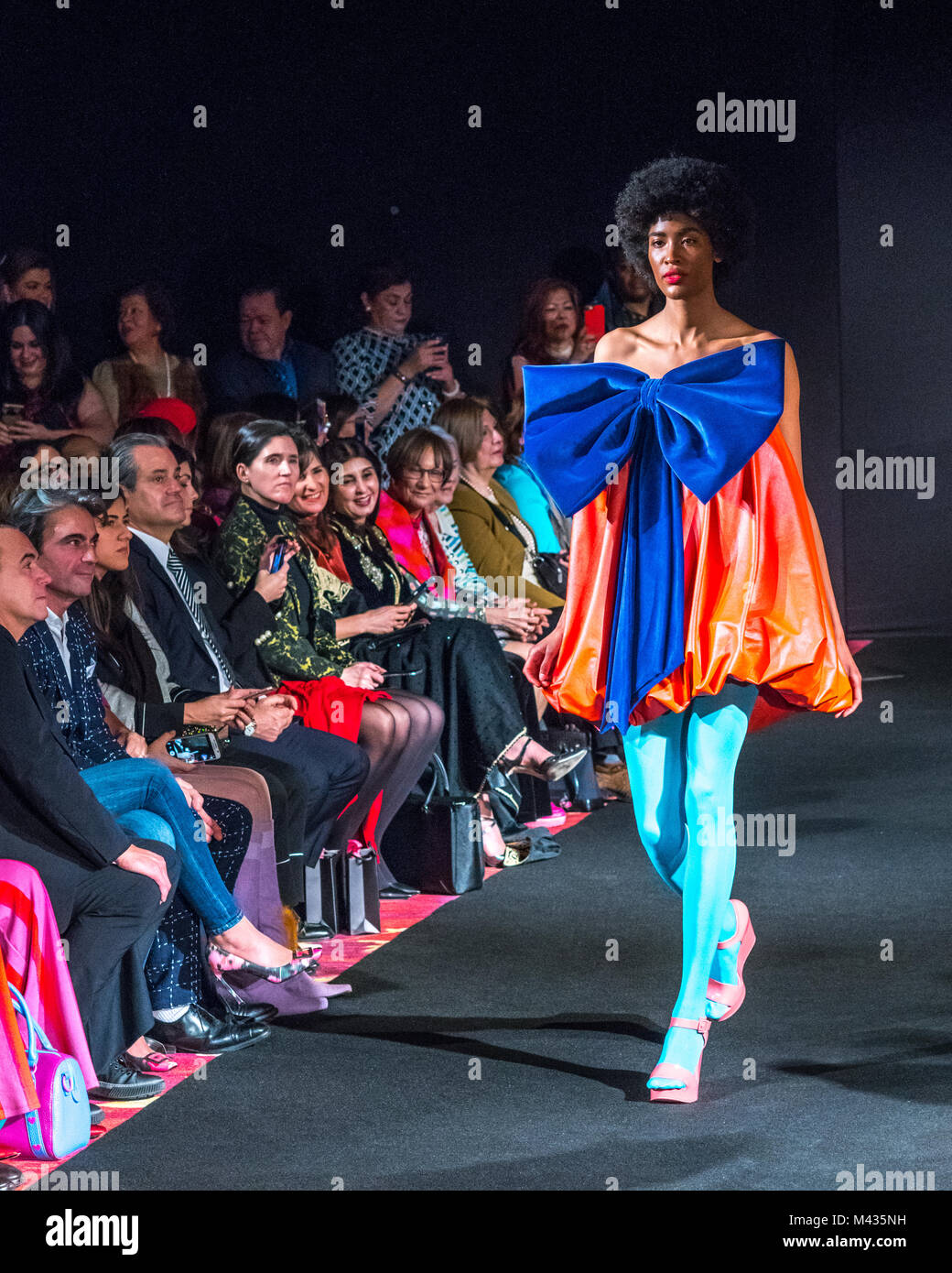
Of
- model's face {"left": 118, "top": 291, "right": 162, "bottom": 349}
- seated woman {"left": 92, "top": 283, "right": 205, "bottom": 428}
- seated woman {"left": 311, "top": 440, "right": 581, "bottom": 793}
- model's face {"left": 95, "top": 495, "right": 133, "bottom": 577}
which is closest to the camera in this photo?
model's face {"left": 95, "top": 495, "right": 133, "bottom": 577}

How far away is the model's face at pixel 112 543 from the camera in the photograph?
364cm

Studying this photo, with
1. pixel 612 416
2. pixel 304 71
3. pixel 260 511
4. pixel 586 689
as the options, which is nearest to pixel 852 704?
pixel 586 689

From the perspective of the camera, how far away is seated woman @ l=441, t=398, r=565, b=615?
18.3ft

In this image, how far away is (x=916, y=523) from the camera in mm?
10500

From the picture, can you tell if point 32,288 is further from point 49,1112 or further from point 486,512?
point 49,1112

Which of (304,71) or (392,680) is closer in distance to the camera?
(392,680)

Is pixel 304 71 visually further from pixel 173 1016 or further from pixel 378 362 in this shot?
pixel 173 1016

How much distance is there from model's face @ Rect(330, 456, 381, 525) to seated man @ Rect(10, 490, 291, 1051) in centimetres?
153

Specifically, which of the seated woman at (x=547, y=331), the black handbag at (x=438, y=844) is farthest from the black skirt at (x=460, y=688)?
the seated woman at (x=547, y=331)

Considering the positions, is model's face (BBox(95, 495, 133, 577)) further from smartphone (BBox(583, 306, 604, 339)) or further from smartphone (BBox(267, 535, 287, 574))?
smartphone (BBox(583, 306, 604, 339))

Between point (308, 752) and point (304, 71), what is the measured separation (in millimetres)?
4026

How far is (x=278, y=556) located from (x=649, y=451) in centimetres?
149

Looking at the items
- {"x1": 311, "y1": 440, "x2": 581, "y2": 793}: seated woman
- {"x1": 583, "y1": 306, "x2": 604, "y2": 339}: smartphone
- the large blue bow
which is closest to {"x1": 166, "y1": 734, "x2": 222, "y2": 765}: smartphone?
{"x1": 311, "y1": 440, "x2": 581, "y2": 793}: seated woman

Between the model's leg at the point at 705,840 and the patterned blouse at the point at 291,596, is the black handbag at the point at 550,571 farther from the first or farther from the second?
the model's leg at the point at 705,840
